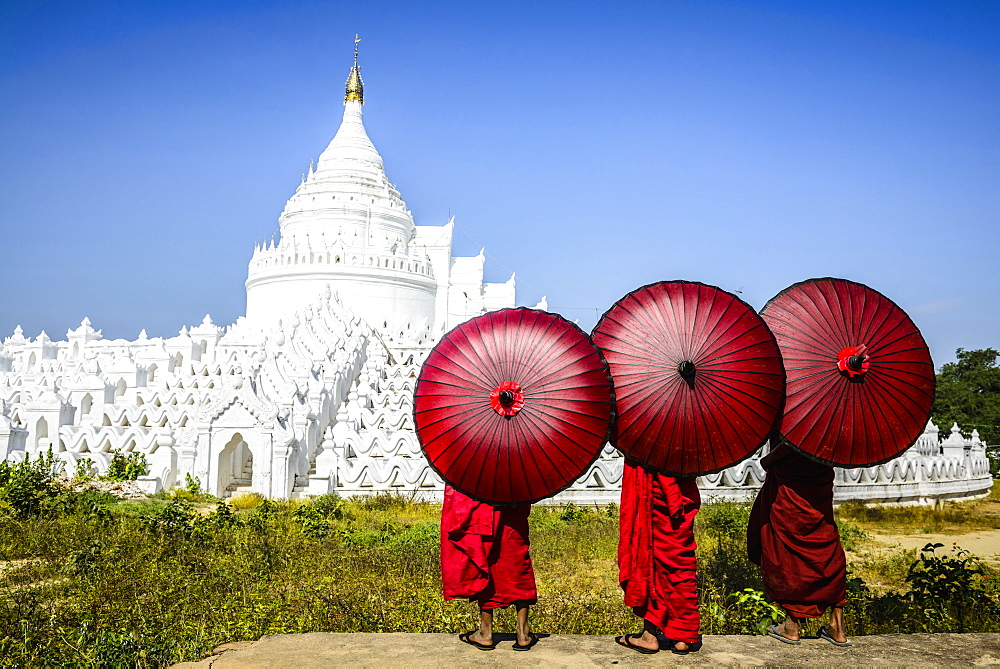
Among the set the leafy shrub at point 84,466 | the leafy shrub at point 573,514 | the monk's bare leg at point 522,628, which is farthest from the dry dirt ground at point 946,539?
the leafy shrub at point 84,466

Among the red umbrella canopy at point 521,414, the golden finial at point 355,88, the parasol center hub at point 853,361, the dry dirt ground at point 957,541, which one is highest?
the golden finial at point 355,88

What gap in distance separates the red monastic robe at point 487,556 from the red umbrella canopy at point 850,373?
2.06m

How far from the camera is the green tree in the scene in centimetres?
3466

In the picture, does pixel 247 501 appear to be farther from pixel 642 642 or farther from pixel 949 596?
pixel 949 596

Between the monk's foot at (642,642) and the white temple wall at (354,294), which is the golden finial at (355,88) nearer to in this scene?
the white temple wall at (354,294)

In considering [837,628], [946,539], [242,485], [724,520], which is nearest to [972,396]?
[946,539]

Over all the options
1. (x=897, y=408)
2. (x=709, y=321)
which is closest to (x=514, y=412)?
(x=709, y=321)

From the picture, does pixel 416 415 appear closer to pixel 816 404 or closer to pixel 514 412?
pixel 514 412

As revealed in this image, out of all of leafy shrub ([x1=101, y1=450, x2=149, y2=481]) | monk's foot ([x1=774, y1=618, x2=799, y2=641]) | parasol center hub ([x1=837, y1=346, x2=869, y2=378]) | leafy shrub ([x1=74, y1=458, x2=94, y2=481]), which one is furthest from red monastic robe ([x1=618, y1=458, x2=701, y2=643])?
leafy shrub ([x1=74, y1=458, x2=94, y2=481])

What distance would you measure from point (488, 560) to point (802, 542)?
7.36 feet

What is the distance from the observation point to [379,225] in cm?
3828

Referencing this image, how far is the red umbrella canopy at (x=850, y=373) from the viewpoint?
5.40 m

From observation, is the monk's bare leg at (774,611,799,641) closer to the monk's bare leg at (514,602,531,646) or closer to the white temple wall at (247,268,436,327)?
the monk's bare leg at (514,602,531,646)

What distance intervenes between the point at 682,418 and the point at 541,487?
1.07m
